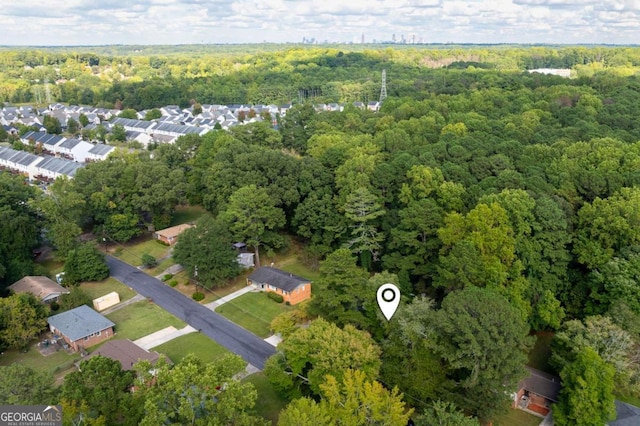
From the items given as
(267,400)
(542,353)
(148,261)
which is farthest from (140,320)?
(542,353)

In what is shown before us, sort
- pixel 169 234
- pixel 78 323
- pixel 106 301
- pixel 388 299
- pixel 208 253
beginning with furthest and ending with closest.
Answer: pixel 169 234
pixel 208 253
pixel 106 301
pixel 78 323
pixel 388 299

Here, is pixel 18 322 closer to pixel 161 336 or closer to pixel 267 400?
pixel 161 336

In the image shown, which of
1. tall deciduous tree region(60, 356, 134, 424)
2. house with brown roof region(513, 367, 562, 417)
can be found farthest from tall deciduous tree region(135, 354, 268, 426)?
house with brown roof region(513, 367, 562, 417)

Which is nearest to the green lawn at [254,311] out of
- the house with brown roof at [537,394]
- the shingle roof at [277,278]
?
the shingle roof at [277,278]

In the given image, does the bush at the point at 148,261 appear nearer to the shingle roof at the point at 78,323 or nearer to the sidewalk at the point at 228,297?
the shingle roof at the point at 78,323

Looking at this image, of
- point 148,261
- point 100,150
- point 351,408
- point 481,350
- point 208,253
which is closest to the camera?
point 351,408

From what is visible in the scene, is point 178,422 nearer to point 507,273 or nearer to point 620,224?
point 507,273

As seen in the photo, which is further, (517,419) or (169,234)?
(169,234)

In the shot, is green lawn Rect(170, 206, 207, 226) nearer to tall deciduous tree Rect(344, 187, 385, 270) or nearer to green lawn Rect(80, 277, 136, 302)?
green lawn Rect(80, 277, 136, 302)
